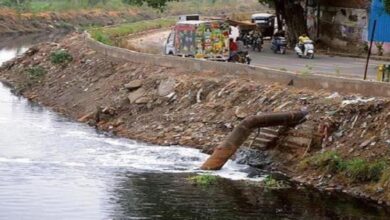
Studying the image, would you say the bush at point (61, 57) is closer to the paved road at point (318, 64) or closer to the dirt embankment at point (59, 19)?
the paved road at point (318, 64)

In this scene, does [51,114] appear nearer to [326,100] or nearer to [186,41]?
[186,41]

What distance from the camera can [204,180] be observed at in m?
24.2

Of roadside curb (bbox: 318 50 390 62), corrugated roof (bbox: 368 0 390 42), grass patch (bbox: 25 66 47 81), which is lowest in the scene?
grass patch (bbox: 25 66 47 81)

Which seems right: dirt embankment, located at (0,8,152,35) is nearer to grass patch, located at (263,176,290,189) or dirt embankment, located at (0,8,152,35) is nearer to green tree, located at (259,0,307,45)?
green tree, located at (259,0,307,45)

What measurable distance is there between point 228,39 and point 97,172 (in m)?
14.4

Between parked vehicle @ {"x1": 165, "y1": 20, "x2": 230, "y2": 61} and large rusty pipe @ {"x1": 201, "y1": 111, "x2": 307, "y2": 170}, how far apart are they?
37.9ft

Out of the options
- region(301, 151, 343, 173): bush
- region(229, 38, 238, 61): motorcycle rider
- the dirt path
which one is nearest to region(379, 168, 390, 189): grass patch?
region(301, 151, 343, 173): bush

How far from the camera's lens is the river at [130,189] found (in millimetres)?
21375

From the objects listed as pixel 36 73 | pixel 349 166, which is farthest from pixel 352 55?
pixel 349 166

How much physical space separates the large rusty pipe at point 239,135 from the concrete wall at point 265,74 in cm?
277

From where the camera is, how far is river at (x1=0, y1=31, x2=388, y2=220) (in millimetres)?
21375

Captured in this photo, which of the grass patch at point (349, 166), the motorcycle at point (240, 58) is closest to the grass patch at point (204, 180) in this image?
the grass patch at point (349, 166)

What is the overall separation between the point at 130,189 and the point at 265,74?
32.7 ft

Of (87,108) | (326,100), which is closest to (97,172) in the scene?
(326,100)
